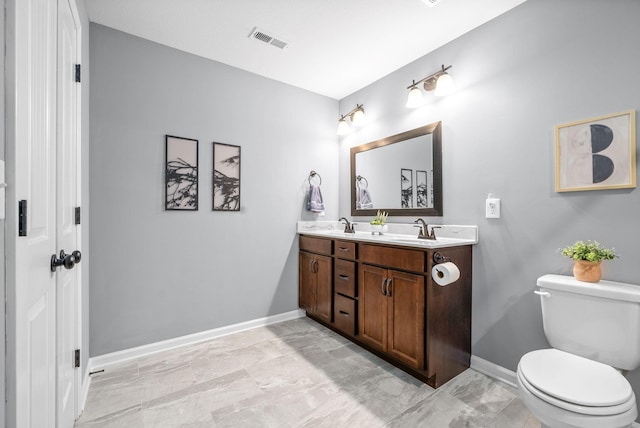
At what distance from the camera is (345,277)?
8.18ft

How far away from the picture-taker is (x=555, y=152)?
5.75ft

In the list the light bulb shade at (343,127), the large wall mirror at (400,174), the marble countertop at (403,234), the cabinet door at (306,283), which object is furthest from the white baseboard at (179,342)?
the light bulb shade at (343,127)

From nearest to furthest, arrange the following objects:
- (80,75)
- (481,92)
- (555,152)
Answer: (80,75) → (555,152) → (481,92)

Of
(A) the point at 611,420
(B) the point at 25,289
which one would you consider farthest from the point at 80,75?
(A) the point at 611,420

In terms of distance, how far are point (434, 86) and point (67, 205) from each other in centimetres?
257

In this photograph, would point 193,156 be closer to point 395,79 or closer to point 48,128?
point 48,128

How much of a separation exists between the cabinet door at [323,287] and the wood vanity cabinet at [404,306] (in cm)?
3

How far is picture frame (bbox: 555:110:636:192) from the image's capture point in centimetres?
150

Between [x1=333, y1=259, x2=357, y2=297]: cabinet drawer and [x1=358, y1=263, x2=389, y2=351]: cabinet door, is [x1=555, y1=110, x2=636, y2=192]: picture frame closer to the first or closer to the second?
[x1=358, y1=263, x2=389, y2=351]: cabinet door

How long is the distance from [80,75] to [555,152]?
9.19ft

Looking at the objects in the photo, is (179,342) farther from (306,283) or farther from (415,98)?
(415,98)

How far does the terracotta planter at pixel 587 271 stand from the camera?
150 centimetres

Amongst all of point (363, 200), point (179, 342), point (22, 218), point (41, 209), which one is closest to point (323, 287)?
point (363, 200)

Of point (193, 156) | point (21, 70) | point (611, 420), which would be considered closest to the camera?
point (21, 70)
